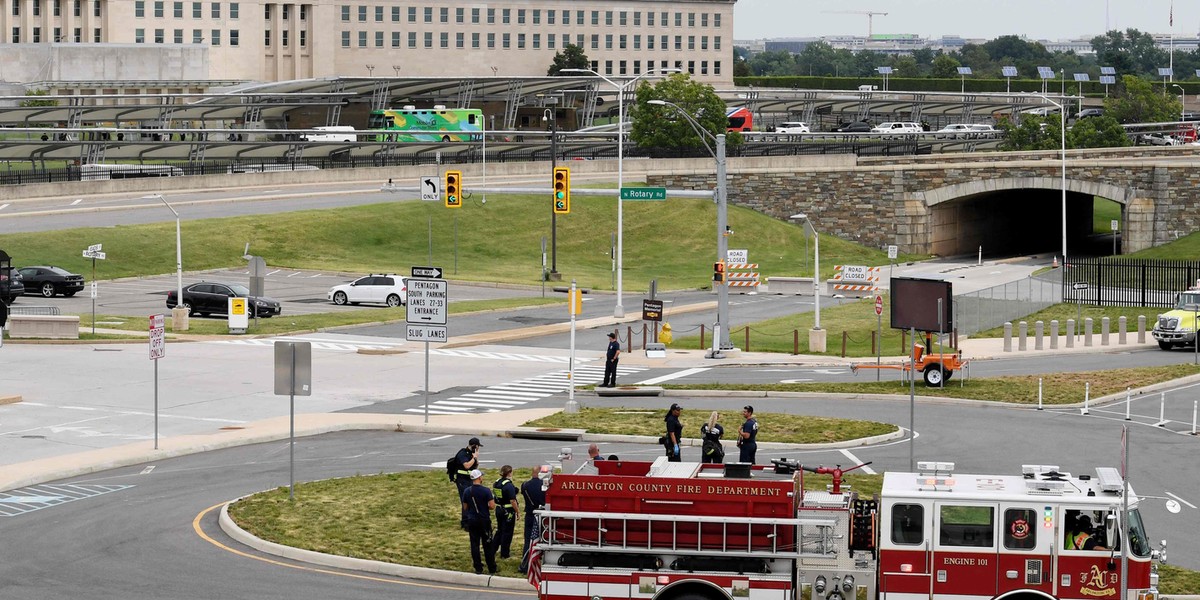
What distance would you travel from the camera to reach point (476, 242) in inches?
3265

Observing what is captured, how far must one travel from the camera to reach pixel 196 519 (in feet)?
81.6

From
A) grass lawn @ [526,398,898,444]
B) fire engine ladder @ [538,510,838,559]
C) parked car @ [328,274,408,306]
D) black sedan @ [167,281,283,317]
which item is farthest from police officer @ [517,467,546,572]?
parked car @ [328,274,408,306]

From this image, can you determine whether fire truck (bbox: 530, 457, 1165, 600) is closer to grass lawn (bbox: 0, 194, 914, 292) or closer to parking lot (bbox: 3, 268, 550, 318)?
parking lot (bbox: 3, 268, 550, 318)

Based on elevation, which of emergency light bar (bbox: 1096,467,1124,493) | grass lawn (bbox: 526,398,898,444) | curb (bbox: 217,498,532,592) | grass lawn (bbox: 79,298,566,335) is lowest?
curb (bbox: 217,498,532,592)

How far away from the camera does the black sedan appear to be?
5709cm

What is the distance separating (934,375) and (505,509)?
20.9m

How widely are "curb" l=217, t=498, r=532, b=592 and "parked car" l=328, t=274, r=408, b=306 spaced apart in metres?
39.4

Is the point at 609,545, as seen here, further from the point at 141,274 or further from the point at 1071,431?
the point at 141,274

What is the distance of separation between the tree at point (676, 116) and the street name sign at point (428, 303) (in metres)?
73.1

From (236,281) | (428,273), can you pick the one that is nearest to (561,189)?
(236,281)

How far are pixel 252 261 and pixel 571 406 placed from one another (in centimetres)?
2189

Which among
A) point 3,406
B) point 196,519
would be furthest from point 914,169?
point 196,519

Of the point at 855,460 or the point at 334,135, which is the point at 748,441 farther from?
the point at 334,135

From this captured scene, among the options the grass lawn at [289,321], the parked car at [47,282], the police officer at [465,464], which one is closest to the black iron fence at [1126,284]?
the grass lawn at [289,321]
